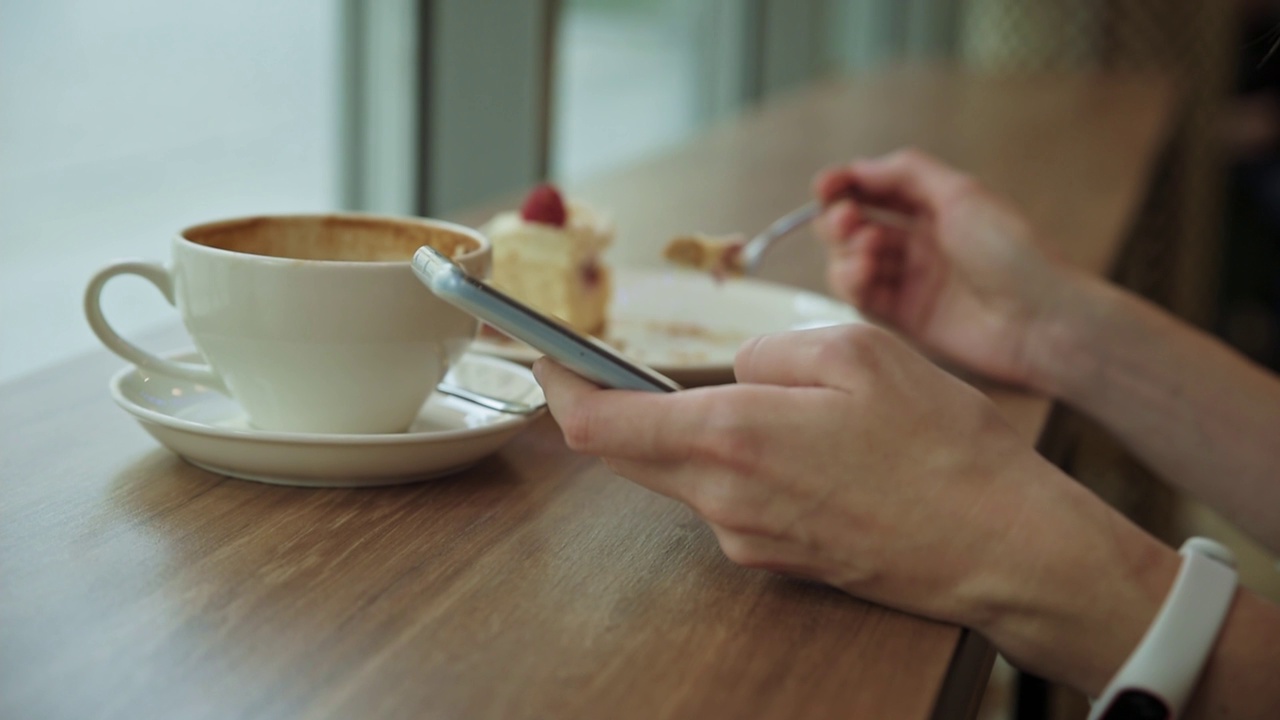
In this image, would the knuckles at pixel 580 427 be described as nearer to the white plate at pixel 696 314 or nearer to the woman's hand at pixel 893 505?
the woman's hand at pixel 893 505

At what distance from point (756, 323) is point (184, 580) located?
0.52 metres

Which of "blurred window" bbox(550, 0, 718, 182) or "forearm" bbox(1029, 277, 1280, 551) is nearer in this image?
"forearm" bbox(1029, 277, 1280, 551)

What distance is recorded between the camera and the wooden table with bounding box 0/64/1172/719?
1.34 feet

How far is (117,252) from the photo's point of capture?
128 centimetres

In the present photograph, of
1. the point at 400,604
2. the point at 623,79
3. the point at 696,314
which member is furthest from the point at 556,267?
the point at 623,79

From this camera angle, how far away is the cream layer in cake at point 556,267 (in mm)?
821

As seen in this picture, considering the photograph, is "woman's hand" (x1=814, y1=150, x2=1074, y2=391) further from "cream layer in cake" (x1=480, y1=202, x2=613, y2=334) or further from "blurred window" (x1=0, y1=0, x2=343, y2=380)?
"blurred window" (x1=0, y1=0, x2=343, y2=380)

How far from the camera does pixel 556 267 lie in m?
0.82

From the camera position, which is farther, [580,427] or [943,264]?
[943,264]

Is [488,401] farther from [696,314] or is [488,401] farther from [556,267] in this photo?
[696,314]

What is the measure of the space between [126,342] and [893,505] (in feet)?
1.18

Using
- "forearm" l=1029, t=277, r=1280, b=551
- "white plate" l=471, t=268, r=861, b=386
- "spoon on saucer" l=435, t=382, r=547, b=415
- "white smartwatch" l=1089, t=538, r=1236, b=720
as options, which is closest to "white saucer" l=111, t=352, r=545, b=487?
"spoon on saucer" l=435, t=382, r=547, b=415

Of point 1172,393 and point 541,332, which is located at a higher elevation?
point 541,332

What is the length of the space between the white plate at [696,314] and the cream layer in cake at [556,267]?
0.03 meters
